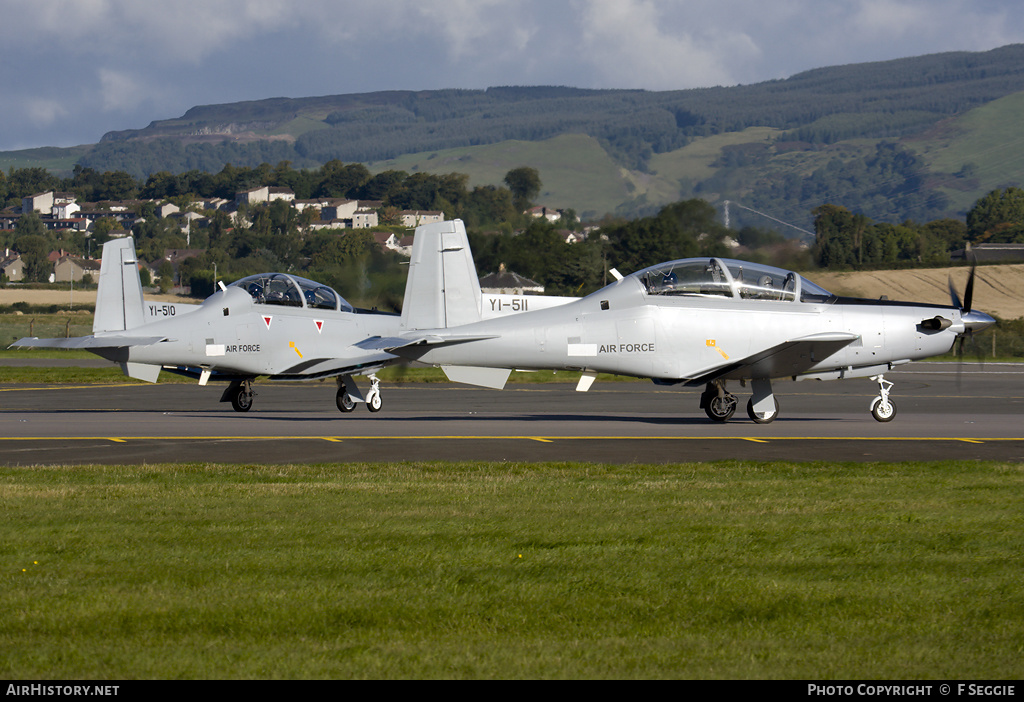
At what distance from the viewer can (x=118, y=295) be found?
2209cm

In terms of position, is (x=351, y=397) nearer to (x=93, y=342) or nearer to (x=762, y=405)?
(x=93, y=342)

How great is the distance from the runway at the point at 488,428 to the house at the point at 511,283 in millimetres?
27782

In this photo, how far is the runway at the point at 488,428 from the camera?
48.5 feet

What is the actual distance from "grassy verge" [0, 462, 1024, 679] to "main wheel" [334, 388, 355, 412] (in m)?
11.4

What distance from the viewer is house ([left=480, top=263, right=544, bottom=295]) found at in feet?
188

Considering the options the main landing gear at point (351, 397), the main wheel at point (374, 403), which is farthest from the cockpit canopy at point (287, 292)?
the main wheel at point (374, 403)

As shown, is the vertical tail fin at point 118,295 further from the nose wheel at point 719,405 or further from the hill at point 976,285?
the hill at point 976,285

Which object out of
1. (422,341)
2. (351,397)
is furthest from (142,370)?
(422,341)

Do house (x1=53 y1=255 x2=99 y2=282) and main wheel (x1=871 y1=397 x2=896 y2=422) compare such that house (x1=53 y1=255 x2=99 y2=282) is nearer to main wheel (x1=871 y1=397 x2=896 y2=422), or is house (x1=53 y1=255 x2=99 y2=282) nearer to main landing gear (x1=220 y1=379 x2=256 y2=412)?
main landing gear (x1=220 y1=379 x2=256 y2=412)

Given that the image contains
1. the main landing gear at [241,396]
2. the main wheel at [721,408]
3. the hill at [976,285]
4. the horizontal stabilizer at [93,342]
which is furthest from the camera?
the hill at [976,285]

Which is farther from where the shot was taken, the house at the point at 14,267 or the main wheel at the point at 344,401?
the house at the point at 14,267

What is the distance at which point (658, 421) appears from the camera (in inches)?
786
